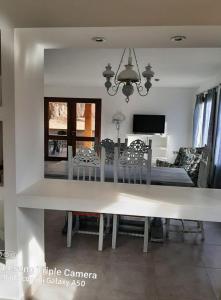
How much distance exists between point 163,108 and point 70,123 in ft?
8.72

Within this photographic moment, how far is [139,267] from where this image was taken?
2.44 meters

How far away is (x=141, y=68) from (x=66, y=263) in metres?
3.49

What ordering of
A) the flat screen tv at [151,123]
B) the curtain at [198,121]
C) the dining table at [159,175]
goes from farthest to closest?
the flat screen tv at [151,123], the curtain at [198,121], the dining table at [159,175]

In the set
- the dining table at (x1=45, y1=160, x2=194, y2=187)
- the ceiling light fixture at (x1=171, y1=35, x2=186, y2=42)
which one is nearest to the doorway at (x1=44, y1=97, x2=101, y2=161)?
the dining table at (x1=45, y1=160, x2=194, y2=187)

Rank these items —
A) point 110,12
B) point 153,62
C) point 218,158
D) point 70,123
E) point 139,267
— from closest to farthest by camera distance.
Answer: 1. point 110,12
2. point 139,267
3. point 153,62
4. point 218,158
5. point 70,123

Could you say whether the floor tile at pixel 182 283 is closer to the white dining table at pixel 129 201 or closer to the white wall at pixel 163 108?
the white dining table at pixel 129 201

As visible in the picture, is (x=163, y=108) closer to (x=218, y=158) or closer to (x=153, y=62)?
(x=218, y=158)

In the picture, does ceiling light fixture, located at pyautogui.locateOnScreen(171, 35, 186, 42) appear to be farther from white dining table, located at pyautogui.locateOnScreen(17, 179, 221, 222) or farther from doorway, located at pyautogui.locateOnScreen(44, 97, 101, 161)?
doorway, located at pyautogui.locateOnScreen(44, 97, 101, 161)

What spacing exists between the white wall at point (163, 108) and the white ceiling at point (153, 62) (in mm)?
1367

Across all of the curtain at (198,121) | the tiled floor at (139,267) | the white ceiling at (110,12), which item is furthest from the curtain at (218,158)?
the white ceiling at (110,12)

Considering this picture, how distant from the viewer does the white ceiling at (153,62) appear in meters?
3.53

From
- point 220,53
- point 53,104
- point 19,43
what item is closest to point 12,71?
point 19,43

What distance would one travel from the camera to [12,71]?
1541 mm

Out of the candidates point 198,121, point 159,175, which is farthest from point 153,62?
point 198,121
